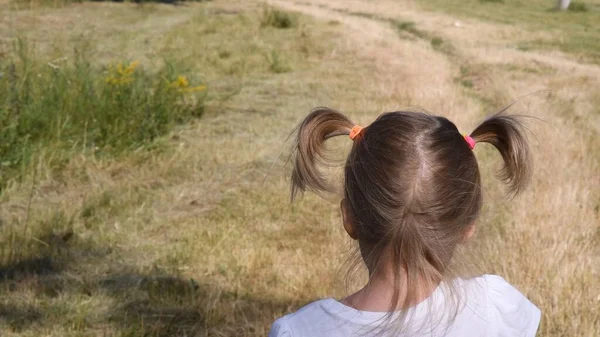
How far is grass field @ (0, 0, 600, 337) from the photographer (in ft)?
11.6

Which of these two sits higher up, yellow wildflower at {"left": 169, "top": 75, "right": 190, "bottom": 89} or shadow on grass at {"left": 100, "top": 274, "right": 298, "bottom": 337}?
yellow wildflower at {"left": 169, "top": 75, "right": 190, "bottom": 89}

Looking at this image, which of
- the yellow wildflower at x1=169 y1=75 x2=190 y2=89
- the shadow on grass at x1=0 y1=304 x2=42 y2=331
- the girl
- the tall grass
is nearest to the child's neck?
the girl

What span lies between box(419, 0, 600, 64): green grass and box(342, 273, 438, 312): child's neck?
9.93m

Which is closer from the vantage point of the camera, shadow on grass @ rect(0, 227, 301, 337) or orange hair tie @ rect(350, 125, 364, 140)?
orange hair tie @ rect(350, 125, 364, 140)

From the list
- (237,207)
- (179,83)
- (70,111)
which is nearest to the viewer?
(237,207)

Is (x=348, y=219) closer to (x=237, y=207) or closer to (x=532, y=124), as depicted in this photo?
(x=237, y=207)

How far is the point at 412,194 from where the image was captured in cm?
178

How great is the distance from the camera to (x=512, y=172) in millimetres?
2074

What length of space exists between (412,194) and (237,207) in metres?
3.23

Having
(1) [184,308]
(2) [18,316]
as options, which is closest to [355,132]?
(1) [184,308]

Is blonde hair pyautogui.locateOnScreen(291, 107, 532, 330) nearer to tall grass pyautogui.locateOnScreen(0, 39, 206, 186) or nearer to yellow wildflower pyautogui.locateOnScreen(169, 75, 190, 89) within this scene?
tall grass pyautogui.locateOnScreen(0, 39, 206, 186)

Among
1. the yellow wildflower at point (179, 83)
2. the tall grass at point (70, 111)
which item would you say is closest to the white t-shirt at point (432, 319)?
the tall grass at point (70, 111)

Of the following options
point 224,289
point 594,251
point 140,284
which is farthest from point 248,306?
→ point 594,251

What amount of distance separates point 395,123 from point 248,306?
1.93 m
